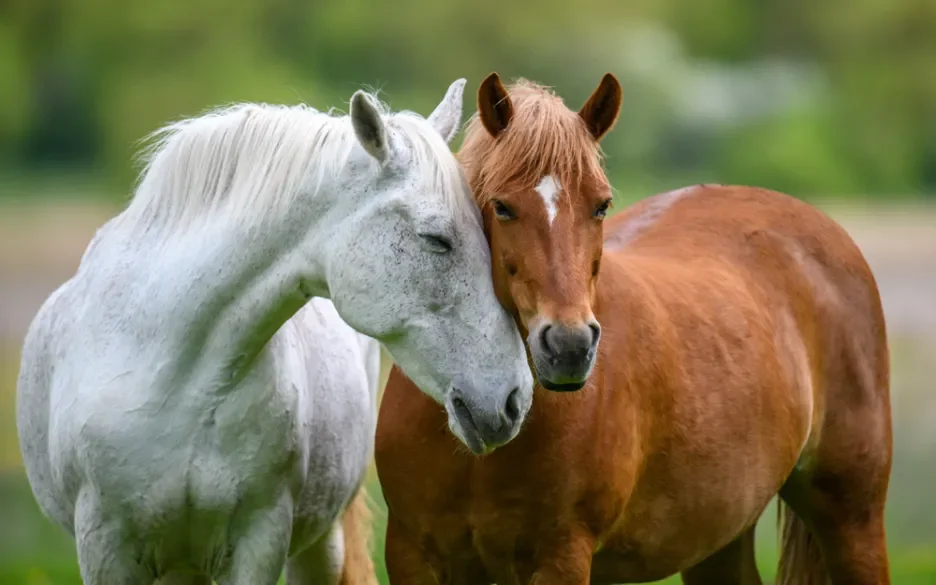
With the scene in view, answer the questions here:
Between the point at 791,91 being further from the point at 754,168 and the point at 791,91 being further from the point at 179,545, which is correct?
the point at 179,545

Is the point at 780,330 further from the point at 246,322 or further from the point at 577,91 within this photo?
the point at 577,91

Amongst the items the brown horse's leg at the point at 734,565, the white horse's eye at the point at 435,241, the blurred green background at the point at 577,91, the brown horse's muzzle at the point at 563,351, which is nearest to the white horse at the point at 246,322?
the white horse's eye at the point at 435,241

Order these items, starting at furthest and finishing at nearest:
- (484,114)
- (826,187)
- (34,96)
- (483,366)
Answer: (826,187)
(34,96)
(484,114)
(483,366)

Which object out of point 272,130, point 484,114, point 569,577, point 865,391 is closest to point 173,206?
point 272,130

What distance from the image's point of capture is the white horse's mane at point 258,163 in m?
2.76

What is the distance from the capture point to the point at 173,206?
301 cm

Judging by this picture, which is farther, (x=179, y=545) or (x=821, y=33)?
(x=821, y=33)

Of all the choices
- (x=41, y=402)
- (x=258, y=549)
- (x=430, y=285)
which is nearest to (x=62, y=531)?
(x=41, y=402)

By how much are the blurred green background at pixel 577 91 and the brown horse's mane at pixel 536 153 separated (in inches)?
208

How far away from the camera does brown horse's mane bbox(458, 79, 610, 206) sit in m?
2.70

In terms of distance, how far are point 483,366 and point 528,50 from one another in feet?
23.4

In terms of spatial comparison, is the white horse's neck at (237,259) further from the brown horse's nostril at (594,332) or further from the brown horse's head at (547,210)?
the brown horse's nostril at (594,332)

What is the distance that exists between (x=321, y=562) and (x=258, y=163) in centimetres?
164

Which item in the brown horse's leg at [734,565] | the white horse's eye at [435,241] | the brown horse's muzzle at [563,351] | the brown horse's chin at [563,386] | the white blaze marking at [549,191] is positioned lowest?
the brown horse's leg at [734,565]
